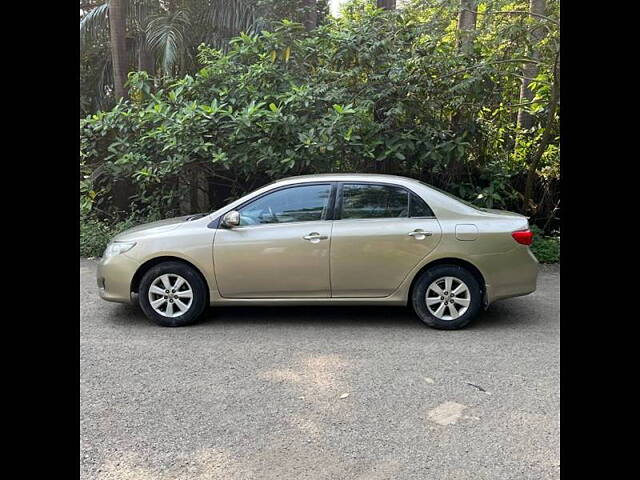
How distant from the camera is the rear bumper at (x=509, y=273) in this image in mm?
5371

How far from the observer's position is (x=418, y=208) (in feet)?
18.2

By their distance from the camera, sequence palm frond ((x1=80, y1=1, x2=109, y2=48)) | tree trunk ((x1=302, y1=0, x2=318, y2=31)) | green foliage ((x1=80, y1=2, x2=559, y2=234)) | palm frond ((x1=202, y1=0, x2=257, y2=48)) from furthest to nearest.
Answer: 1. palm frond ((x1=202, y1=0, x2=257, y2=48))
2. palm frond ((x1=80, y1=1, x2=109, y2=48))
3. tree trunk ((x1=302, y1=0, x2=318, y2=31))
4. green foliage ((x1=80, y1=2, x2=559, y2=234))

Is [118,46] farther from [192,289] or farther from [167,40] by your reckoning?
[192,289]

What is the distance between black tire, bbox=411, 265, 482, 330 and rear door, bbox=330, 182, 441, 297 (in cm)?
20

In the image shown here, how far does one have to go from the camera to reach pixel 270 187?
5621 millimetres

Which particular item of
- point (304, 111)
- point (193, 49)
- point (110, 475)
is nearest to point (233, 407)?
point (110, 475)

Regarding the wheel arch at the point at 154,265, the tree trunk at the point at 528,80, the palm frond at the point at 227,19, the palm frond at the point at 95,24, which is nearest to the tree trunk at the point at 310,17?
the palm frond at the point at 227,19

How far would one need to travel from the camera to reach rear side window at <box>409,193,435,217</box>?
18.1ft

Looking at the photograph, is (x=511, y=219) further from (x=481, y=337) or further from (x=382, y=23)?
(x=382, y=23)

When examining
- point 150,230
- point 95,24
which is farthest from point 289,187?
point 95,24

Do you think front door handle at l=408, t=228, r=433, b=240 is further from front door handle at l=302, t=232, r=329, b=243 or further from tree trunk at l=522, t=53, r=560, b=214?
tree trunk at l=522, t=53, r=560, b=214

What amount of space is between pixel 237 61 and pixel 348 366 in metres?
6.22

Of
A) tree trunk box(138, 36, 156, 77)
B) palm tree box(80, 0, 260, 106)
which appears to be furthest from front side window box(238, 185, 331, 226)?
tree trunk box(138, 36, 156, 77)

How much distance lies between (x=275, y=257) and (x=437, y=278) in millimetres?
1584
